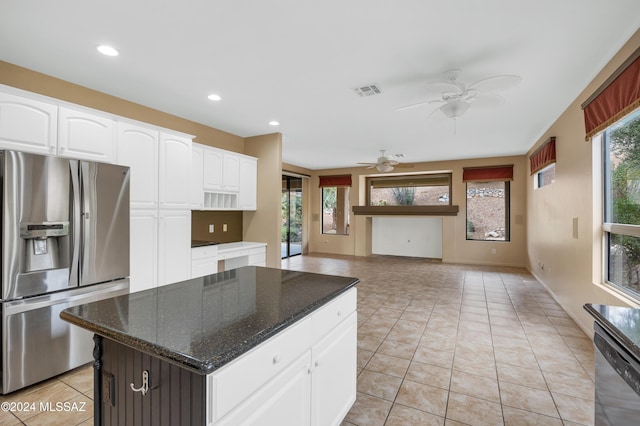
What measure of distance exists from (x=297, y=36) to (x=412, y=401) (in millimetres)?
2764

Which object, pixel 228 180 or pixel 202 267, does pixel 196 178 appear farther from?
pixel 202 267

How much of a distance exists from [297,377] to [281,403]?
13 centimetres

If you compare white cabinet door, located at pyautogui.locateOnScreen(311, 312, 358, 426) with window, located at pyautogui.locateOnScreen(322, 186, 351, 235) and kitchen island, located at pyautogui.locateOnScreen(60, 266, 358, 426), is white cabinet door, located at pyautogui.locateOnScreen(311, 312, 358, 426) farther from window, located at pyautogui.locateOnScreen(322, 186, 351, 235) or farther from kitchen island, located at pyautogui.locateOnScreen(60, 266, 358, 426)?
window, located at pyautogui.locateOnScreen(322, 186, 351, 235)

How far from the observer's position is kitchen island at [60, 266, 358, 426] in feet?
3.03

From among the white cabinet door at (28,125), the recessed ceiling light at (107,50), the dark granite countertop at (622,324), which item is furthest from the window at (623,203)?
the white cabinet door at (28,125)

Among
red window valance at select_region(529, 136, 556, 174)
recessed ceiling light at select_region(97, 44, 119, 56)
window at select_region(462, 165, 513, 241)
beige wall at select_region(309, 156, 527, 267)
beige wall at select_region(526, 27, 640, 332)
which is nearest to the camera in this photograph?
recessed ceiling light at select_region(97, 44, 119, 56)

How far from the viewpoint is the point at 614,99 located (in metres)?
2.42

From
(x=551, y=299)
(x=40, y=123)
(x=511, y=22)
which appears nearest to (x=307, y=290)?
(x=511, y=22)

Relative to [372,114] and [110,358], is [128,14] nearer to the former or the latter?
[110,358]

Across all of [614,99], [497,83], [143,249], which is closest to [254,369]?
[143,249]

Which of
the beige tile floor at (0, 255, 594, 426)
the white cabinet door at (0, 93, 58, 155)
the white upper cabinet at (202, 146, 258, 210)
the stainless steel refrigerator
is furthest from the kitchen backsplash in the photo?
the beige tile floor at (0, 255, 594, 426)

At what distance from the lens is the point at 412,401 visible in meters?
2.03

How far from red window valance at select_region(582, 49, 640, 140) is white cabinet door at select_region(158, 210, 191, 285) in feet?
13.8

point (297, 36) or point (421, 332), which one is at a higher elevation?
point (297, 36)
